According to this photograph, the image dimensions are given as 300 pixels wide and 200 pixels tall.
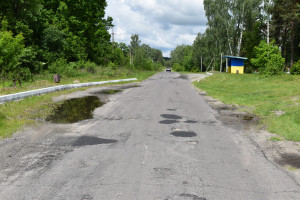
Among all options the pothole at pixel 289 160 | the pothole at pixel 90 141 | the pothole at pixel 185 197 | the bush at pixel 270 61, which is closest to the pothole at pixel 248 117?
the pothole at pixel 289 160

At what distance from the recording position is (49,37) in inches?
1083

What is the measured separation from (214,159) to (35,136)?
15.1 feet

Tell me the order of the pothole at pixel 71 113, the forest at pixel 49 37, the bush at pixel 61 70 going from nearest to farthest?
the pothole at pixel 71 113, the forest at pixel 49 37, the bush at pixel 61 70

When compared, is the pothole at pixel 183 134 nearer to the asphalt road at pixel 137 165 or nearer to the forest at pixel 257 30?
the asphalt road at pixel 137 165

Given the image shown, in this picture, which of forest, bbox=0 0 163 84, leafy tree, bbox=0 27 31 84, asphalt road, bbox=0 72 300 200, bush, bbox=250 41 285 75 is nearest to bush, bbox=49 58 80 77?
forest, bbox=0 0 163 84

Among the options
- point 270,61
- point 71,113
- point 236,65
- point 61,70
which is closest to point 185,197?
point 71,113

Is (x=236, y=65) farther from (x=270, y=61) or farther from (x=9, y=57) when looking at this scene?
(x=9, y=57)

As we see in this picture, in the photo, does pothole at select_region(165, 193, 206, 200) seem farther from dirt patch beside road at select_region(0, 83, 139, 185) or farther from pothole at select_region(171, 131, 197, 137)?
pothole at select_region(171, 131, 197, 137)

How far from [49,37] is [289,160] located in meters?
28.5

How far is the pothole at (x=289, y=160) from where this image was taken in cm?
461

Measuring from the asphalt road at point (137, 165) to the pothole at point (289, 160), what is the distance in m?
0.32

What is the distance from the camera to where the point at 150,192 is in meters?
3.43

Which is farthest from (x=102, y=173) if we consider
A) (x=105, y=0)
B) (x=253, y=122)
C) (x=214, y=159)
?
(x=105, y=0)

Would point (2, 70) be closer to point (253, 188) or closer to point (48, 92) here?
point (48, 92)
